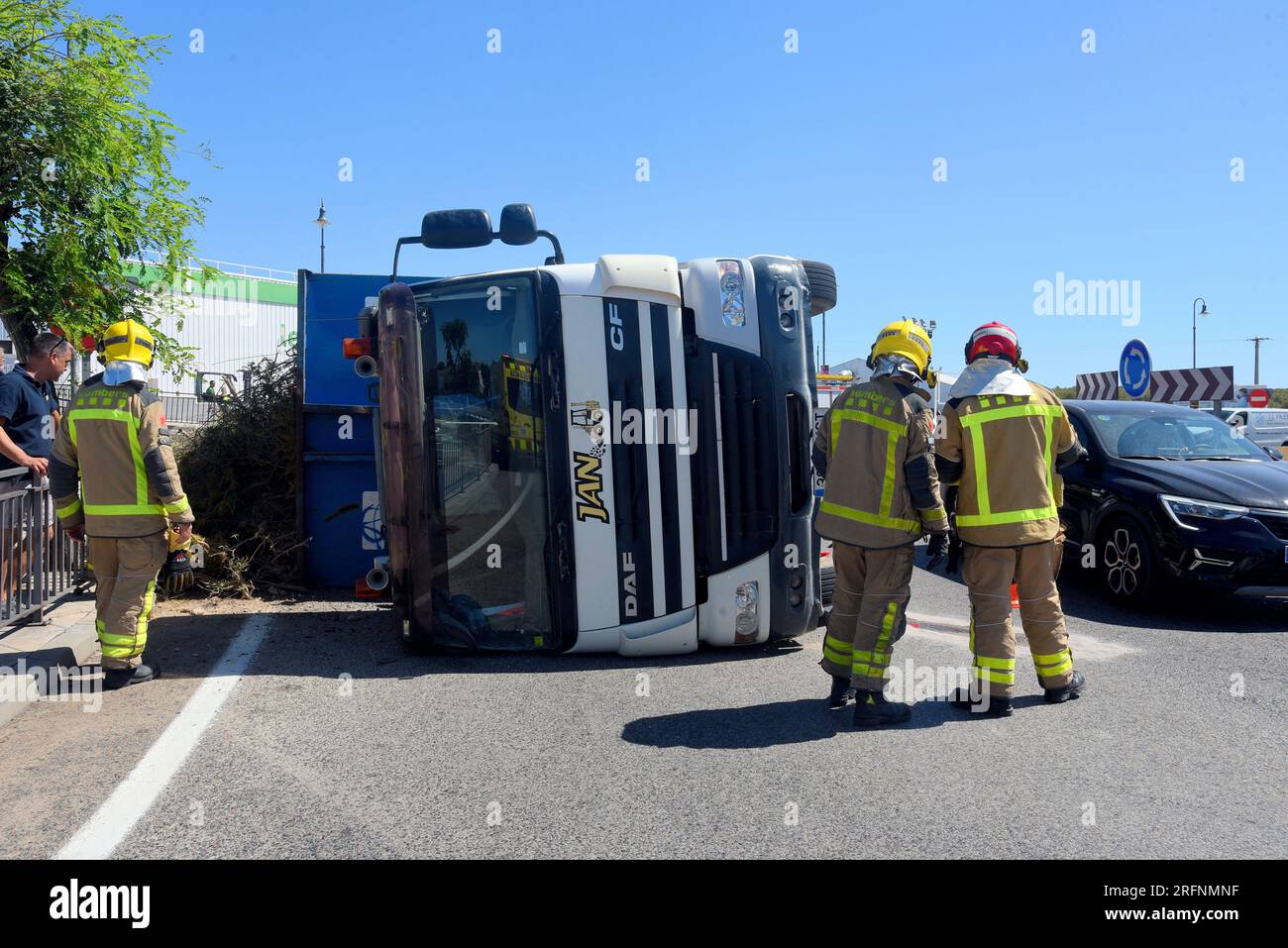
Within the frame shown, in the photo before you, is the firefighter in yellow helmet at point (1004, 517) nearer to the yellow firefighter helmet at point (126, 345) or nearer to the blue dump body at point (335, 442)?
the yellow firefighter helmet at point (126, 345)

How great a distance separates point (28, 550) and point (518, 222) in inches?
149

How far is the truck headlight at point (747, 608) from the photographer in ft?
18.6

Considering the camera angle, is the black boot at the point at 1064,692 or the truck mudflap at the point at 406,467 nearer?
the black boot at the point at 1064,692

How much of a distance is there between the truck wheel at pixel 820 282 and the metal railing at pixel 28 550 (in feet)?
16.5

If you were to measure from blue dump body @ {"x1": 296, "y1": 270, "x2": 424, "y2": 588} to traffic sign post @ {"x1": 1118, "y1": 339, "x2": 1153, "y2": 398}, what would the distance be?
9665mm

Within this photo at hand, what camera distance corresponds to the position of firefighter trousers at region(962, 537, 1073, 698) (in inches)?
184

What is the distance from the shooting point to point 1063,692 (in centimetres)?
491

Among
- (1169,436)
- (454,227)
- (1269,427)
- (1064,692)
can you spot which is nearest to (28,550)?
(454,227)

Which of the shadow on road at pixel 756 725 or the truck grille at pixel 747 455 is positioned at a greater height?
the truck grille at pixel 747 455

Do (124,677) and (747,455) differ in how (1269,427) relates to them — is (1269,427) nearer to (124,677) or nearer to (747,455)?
(747,455)

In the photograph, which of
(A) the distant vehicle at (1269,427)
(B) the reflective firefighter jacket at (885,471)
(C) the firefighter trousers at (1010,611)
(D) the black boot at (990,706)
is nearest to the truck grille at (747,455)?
(B) the reflective firefighter jacket at (885,471)

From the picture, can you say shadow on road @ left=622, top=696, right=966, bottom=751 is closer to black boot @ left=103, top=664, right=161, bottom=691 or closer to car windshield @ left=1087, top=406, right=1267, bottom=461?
black boot @ left=103, top=664, right=161, bottom=691
